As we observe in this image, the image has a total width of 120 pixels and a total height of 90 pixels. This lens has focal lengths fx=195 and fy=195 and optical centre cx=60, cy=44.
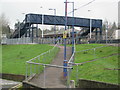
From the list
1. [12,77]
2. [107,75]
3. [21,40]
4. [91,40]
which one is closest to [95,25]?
[91,40]

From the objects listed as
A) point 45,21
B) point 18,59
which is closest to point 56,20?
point 45,21

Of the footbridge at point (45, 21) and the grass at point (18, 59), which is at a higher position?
the footbridge at point (45, 21)

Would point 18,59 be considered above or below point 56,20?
below

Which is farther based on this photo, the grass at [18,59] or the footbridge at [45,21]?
the footbridge at [45,21]

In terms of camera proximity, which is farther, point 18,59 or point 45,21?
point 45,21

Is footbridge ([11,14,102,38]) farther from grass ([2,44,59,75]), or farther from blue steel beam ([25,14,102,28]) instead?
grass ([2,44,59,75])

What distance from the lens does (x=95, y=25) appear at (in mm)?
54188

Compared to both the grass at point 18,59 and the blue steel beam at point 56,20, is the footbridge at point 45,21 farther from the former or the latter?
the grass at point 18,59

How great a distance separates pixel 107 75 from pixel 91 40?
34086 mm

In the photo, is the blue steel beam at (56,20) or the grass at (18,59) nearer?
the grass at (18,59)

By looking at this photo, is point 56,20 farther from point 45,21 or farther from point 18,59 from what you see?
point 18,59

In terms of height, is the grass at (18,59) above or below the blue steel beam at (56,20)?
below

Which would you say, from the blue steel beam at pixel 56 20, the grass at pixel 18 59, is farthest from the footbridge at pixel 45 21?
the grass at pixel 18 59

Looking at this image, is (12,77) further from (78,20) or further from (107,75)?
(78,20)
